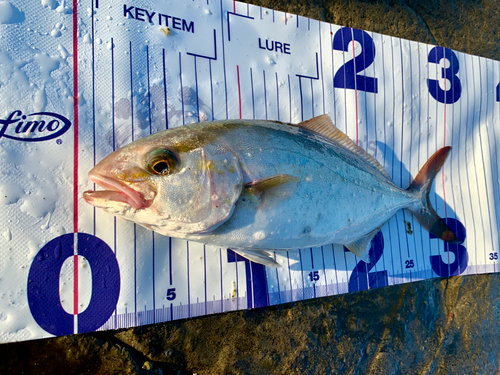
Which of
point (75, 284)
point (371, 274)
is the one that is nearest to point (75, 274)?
point (75, 284)

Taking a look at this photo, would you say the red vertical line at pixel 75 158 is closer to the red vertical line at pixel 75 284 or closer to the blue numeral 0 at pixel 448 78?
the red vertical line at pixel 75 284

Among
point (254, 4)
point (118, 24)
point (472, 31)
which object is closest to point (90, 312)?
point (118, 24)

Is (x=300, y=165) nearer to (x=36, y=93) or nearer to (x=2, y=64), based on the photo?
(x=36, y=93)

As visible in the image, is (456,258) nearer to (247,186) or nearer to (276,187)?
(276,187)

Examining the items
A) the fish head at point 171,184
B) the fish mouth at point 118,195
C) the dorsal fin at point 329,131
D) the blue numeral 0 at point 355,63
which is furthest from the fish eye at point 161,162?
the blue numeral 0 at point 355,63

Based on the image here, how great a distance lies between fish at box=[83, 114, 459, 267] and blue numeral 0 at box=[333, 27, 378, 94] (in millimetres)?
541

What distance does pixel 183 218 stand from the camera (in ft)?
3.49

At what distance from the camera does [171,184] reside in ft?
3.42

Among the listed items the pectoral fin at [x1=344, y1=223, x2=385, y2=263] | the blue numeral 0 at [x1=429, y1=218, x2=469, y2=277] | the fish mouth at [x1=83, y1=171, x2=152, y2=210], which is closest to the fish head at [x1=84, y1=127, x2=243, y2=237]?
the fish mouth at [x1=83, y1=171, x2=152, y2=210]

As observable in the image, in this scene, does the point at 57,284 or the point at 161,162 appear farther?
the point at 57,284

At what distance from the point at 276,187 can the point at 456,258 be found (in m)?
1.77

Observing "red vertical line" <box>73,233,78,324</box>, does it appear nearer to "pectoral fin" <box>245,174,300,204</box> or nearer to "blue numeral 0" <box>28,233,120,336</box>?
"blue numeral 0" <box>28,233,120,336</box>

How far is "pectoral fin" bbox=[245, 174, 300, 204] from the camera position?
1.17 m

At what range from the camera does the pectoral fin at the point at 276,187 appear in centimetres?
117
